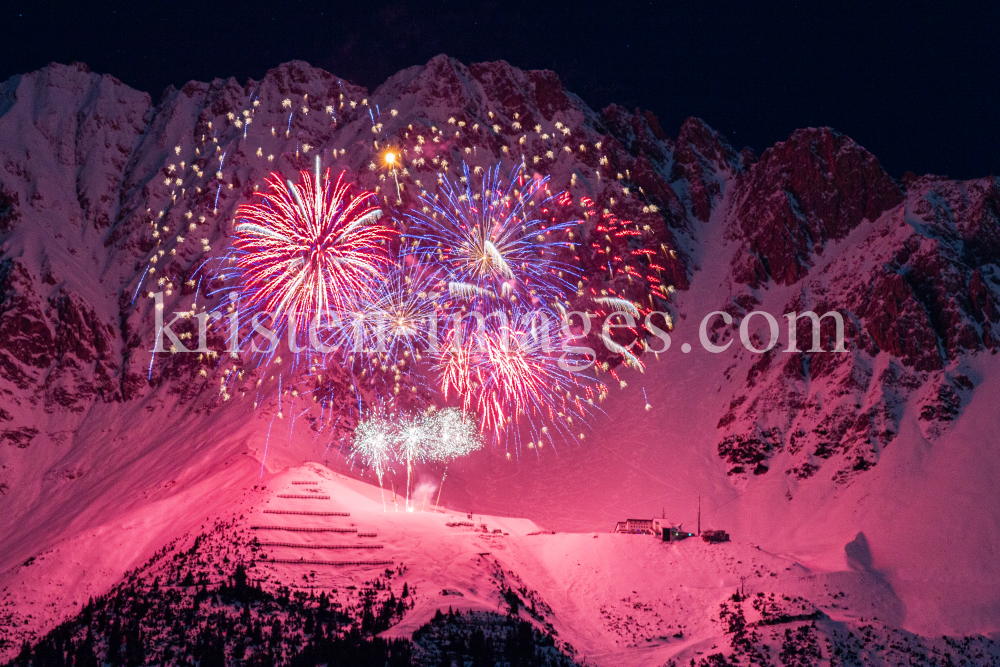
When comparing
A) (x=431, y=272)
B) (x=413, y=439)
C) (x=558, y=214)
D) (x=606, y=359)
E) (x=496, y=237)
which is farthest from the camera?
(x=558, y=214)

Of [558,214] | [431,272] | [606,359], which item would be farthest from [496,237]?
[558,214]

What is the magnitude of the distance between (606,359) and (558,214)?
32700 millimetres

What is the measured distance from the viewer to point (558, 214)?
152 metres

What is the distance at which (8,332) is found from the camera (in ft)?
481

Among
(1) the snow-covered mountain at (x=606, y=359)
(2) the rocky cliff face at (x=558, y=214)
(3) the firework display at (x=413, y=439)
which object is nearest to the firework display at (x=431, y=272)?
(3) the firework display at (x=413, y=439)

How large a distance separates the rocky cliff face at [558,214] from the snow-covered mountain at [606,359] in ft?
1.75

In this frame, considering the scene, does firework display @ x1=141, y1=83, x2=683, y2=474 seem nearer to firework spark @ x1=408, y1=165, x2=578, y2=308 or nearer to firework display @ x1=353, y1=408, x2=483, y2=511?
firework spark @ x1=408, y1=165, x2=578, y2=308

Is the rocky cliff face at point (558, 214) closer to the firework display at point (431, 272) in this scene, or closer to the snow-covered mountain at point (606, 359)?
the snow-covered mountain at point (606, 359)

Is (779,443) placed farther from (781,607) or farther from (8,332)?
(8,332)

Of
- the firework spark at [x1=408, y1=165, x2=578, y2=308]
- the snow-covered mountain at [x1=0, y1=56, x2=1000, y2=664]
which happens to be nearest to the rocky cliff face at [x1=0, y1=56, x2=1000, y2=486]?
the snow-covered mountain at [x1=0, y1=56, x2=1000, y2=664]

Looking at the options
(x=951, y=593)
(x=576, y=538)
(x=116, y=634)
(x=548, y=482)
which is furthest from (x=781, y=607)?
(x=548, y=482)

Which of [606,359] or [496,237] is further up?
[496,237]

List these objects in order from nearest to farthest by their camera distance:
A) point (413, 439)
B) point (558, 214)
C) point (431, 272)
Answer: point (413, 439) < point (431, 272) < point (558, 214)

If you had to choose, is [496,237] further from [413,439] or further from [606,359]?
[606,359]
